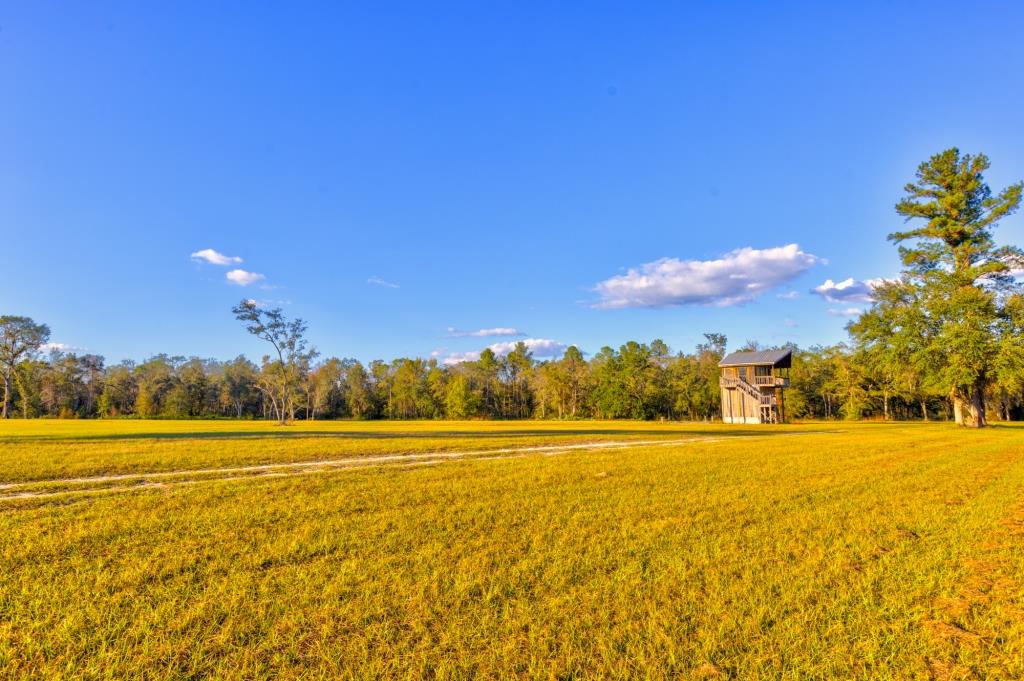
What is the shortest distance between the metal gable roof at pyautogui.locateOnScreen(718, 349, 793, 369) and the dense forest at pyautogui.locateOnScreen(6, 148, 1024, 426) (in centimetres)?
628

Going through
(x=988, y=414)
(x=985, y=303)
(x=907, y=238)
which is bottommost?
(x=988, y=414)

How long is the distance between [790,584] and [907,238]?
128 feet

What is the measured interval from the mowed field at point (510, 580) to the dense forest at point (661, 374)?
88.1 feet

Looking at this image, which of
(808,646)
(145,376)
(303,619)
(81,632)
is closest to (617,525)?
(808,646)

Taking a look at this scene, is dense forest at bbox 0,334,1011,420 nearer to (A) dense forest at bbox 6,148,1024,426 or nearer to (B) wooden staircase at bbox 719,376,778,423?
(A) dense forest at bbox 6,148,1024,426

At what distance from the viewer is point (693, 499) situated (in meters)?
8.05

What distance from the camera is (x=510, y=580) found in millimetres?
4422

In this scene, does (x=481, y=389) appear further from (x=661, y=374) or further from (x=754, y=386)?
(x=754, y=386)

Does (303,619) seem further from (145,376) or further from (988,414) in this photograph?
(145,376)

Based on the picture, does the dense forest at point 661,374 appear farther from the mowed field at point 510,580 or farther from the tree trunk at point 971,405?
the mowed field at point 510,580

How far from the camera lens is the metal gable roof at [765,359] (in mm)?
48031

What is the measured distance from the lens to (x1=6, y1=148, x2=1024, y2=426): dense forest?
2961 centimetres

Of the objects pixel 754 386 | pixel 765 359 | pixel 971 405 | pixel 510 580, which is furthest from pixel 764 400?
pixel 510 580

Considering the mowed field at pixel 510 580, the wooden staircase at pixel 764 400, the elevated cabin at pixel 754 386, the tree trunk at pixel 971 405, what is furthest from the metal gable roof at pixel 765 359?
the mowed field at pixel 510 580
